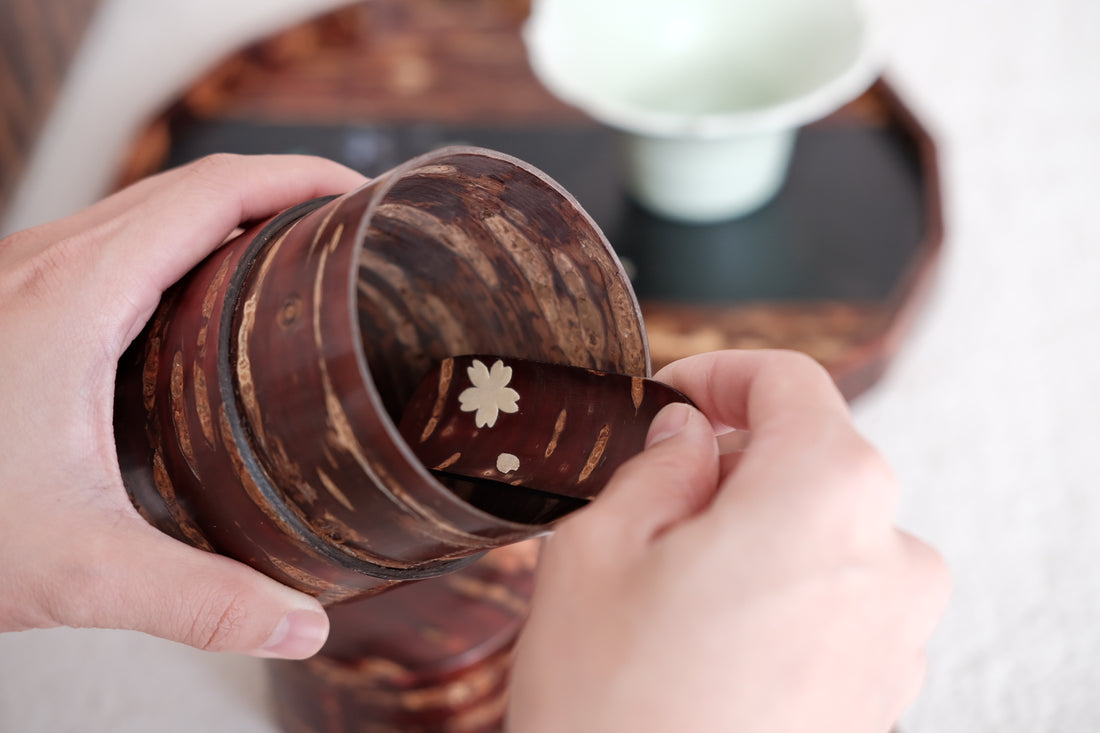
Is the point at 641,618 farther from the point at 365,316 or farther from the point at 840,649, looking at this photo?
the point at 365,316

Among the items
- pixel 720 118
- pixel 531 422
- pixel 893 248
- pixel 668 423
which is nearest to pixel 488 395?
pixel 531 422

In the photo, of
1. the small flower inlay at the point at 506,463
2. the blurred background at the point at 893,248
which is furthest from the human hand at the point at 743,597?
the blurred background at the point at 893,248

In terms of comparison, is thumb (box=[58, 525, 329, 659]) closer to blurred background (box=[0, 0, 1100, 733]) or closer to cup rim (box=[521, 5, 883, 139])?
blurred background (box=[0, 0, 1100, 733])

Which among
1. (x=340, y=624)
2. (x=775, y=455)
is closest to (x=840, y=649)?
(x=775, y=455)

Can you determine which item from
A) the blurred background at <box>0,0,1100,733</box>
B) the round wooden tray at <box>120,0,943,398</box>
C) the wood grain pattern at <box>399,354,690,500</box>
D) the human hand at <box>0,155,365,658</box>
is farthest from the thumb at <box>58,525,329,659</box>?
the round wooden tray at <box>120,0,943,398</box>

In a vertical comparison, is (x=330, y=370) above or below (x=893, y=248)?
above

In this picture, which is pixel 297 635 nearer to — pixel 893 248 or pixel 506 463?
pixel 506 463

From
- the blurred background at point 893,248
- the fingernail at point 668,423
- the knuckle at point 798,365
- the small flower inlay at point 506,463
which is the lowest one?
the blurred background at point 893,248

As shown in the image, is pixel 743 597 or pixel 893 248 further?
pixel 893 248

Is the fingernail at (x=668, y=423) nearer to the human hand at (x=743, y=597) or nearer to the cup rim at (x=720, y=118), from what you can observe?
the human hand at (x=743, y=597)

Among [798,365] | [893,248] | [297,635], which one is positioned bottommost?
[893,248]
